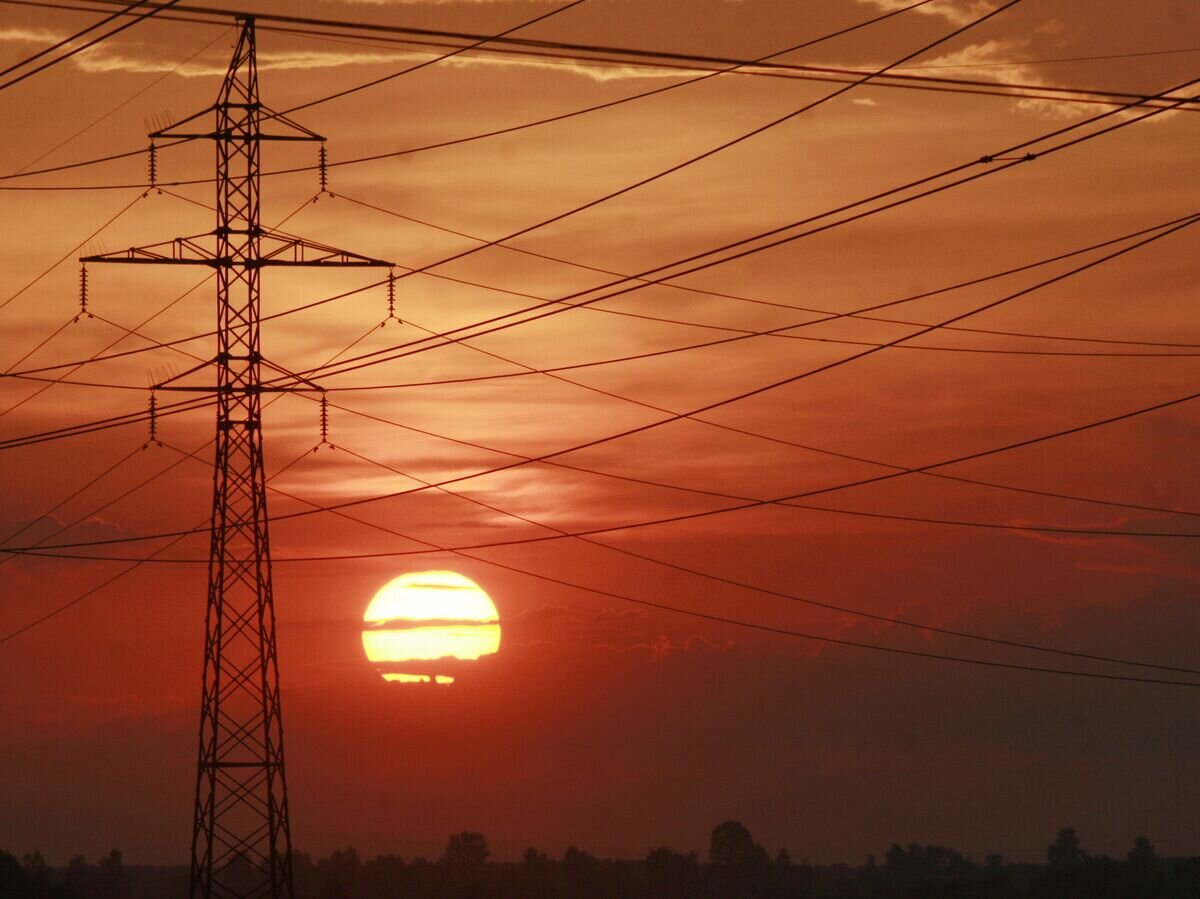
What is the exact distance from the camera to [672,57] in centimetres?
2841

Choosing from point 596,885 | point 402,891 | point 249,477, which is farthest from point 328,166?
point 596,885

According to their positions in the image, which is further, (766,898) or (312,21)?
(766,898)

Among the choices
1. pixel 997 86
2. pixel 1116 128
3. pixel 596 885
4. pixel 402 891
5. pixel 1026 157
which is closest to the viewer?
pixel 1116 128

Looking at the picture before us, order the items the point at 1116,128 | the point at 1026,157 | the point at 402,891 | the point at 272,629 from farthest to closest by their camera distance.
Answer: the point at 402,891 → the point at 272,629 → the point at 1026,157 → the point at 1116,128

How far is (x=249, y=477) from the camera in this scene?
4091 centimetres

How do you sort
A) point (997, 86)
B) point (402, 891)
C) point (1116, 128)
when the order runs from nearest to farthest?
point (1116, 128), point (997, 86), point (402, 891)

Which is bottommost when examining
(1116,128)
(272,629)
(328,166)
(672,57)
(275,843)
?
(275,843)

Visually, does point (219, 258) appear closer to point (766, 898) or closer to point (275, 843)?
point (275, 843)

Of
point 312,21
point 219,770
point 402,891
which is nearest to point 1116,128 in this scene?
point 312,21

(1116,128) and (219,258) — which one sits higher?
(219,258)

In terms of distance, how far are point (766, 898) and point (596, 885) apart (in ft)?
51.0

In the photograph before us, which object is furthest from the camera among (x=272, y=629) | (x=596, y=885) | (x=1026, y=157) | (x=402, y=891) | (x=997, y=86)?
(x=596, y=885)

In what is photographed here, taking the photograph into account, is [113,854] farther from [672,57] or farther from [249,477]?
[672,57]

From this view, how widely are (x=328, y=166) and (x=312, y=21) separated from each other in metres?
14.8
